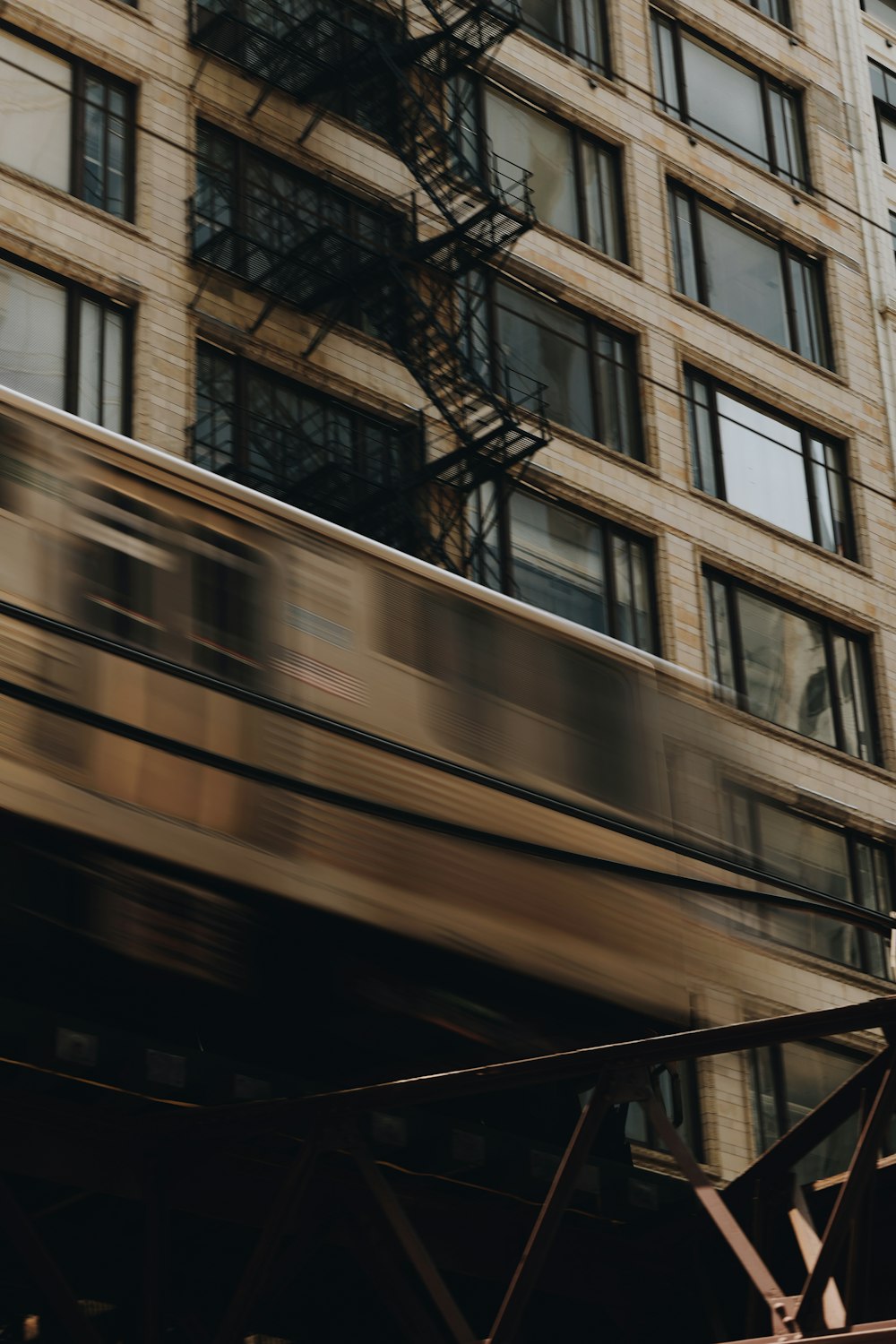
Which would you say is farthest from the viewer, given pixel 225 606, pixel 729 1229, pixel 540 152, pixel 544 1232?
pixel 540 152

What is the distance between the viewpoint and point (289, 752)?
12.7 m

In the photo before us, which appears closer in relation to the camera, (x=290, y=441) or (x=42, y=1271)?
(x=42, y=1271)

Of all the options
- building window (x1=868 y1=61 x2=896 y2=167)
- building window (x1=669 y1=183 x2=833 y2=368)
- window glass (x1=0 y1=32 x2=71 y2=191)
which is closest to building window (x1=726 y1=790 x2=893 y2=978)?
building window (x1=669 y1=183 x2=833 y2=368)

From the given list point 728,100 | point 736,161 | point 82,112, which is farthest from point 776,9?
point 82,112

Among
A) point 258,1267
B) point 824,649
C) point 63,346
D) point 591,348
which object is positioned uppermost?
point 591,348

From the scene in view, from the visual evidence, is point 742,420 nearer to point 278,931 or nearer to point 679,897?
point 679,897

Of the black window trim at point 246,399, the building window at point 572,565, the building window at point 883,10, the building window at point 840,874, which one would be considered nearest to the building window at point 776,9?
the building window at point 883,10

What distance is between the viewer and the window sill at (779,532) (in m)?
32.4

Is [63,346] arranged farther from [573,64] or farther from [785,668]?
[785,668]

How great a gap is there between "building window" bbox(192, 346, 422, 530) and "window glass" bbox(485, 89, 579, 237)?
6104 millimetres

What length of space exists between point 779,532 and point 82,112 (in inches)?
513

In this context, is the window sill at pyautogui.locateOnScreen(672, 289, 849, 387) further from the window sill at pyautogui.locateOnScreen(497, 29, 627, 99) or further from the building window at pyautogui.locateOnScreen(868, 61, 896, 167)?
→ the building window at pyautogui.locateOnScreen(868, 61, 896, 167)

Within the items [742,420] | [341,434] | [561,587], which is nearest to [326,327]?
[341,434]

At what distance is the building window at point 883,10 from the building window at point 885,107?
1.35 meters
